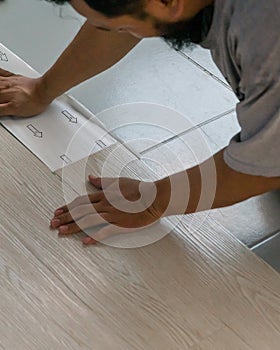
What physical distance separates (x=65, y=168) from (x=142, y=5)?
0.55 metres

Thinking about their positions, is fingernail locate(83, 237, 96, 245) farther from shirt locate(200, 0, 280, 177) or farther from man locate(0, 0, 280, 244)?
shirt locate(200, 0, 280, 177)

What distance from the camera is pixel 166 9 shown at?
0.99 m

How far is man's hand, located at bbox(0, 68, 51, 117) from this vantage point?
153 centimetres

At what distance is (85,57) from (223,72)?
0.38 m

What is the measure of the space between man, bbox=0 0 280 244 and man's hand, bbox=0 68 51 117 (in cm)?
17

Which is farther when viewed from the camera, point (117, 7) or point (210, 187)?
Result: point (210, 187)

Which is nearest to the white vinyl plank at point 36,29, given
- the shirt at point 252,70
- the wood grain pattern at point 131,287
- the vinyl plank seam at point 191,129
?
the vinyl plank seam at point 191,129

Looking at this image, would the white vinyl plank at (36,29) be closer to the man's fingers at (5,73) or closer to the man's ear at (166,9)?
the man's fingers at (5,73)

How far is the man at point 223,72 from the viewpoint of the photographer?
3.20ft

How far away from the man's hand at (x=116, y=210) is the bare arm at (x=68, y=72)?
0.89 ft

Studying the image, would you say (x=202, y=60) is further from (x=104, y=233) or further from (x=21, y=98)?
(x=104, y=233)

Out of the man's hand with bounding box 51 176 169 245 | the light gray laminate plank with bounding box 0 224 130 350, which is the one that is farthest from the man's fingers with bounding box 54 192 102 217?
the light gray laminate plank with bounding box 0 224 130 350

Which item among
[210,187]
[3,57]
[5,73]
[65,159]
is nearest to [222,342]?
[210,187]

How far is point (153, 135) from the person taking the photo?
158cm
